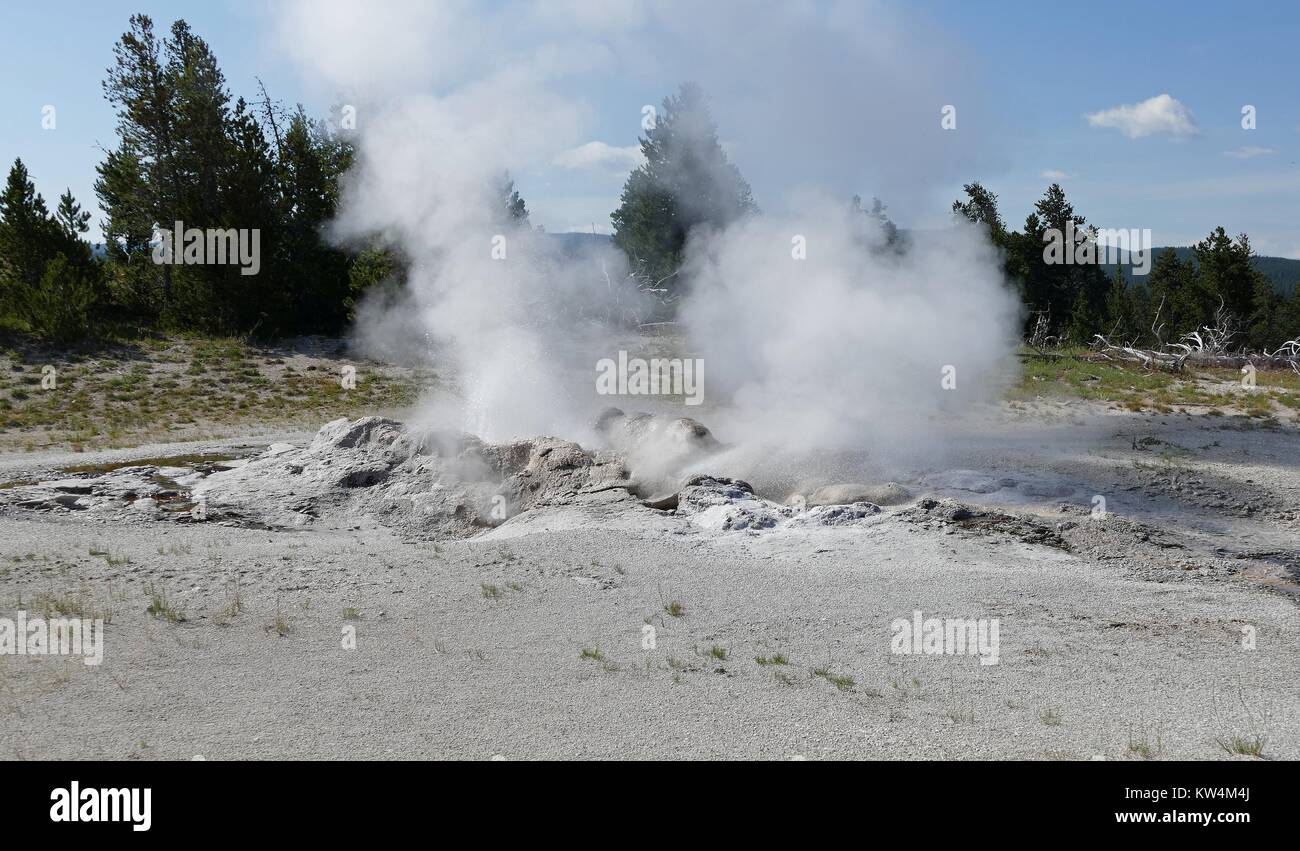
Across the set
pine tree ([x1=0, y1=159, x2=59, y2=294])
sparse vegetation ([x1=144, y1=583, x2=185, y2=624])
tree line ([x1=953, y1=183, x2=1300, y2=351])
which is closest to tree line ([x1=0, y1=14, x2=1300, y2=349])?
pine tree ([x1=0, y1=159, x2=59, y2=294])

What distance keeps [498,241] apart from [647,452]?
6.21m

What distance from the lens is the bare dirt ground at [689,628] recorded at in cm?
645

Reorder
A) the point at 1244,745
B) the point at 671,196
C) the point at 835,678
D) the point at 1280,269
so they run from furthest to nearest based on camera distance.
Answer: the point at 1280,269
the point at 671,196
the point at 835,678
the point at 1244,745

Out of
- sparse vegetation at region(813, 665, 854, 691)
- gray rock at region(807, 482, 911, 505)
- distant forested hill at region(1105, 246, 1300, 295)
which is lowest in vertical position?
sparse vegetation at region(813, 665, 854, 691)

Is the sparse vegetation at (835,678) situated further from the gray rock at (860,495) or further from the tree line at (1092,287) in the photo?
the tree line at (1092,287)

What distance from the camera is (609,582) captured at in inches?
401

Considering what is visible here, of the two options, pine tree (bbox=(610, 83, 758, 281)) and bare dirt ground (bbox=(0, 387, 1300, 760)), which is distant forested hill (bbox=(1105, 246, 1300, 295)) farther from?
bare dirt ground (bbox=(0, 387, 1300, 760))

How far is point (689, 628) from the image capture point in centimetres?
881

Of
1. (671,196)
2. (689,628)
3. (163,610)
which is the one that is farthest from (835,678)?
(671,196)

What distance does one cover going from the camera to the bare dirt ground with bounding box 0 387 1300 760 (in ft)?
21.2

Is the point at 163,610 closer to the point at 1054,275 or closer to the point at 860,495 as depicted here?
the point at 860,495

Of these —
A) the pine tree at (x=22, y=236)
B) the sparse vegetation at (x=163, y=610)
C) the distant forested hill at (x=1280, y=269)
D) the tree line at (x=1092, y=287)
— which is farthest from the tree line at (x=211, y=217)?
the distant forested hill at (x=1280, y=269)

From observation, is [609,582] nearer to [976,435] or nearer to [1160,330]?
[976,435]

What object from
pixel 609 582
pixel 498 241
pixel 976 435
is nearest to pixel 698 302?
pixel 498 241
